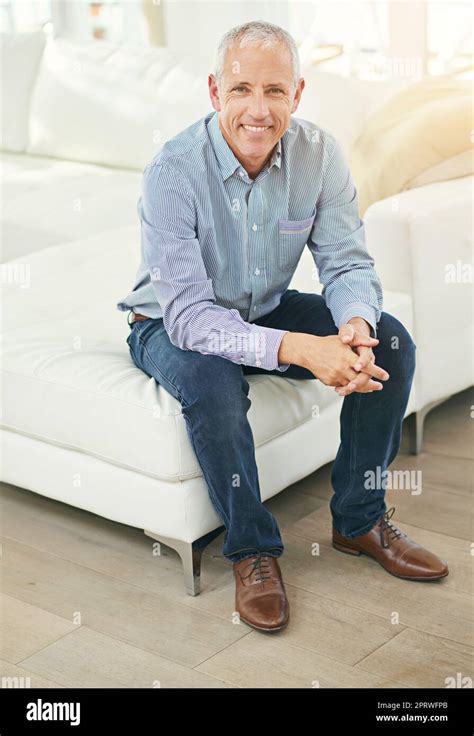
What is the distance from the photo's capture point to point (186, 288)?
76.2 inches

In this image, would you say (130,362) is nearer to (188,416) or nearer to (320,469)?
(188,416)

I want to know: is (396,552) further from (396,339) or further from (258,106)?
(258,106)

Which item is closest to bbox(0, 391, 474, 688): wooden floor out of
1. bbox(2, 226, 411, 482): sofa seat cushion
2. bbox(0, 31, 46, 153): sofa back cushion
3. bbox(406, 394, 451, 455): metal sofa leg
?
bbox(406, 394, 451, 455): metal sofa leg

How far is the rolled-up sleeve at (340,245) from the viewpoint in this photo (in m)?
2.07

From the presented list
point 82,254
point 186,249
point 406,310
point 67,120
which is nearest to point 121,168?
point 67,120

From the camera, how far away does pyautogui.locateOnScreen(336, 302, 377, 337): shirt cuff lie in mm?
2014

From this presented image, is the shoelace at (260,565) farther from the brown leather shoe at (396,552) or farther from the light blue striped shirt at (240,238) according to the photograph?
the light blue striped shirt at (240,238)

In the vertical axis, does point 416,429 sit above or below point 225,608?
above

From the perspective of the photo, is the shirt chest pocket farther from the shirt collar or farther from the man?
the shirt collar

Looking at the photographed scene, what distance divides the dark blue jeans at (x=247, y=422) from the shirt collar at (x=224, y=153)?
328 millimetres

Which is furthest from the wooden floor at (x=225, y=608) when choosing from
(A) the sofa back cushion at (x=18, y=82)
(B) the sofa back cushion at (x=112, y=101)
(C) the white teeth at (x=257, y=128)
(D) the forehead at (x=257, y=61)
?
(A) the sofa back cushion at (x=18, y=82)

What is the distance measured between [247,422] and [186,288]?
0.89 ft

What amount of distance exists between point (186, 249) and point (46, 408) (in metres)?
0.49

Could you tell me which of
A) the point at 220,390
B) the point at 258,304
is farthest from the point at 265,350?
the point at 258,304
